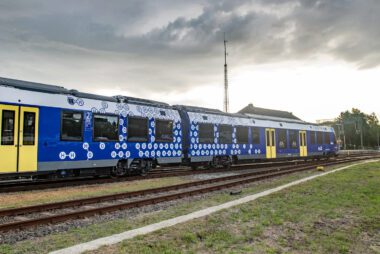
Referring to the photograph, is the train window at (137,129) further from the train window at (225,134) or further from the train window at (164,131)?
the train window at (225,134)

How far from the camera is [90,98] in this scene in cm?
1407

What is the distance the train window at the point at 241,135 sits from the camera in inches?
884

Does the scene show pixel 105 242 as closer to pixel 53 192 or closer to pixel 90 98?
pixel 53 192

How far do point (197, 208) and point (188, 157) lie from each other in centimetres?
Answer: 982

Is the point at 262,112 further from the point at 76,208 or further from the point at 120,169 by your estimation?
the point at 76,208

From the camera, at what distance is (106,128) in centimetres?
1457

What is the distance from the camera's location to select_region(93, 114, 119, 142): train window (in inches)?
558

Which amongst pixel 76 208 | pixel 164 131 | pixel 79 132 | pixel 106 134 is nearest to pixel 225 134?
pixel 164 131

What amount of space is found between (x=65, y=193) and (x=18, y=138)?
2.48 meters

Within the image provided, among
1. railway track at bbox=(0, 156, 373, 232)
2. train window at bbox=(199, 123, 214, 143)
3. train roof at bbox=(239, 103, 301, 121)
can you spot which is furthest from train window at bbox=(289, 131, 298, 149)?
train roof at bbox=(239, 103, 301, 121)

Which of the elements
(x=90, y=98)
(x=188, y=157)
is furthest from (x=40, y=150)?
(x=188, y=157)

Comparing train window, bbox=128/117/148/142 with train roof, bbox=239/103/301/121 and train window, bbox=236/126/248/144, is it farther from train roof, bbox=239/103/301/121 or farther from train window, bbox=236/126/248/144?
train roof, bbox=239/103/301/121

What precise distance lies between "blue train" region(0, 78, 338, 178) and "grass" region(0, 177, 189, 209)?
90 cm

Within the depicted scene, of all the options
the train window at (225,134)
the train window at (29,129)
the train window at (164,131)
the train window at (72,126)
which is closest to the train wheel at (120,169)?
the train window at (164,131)
